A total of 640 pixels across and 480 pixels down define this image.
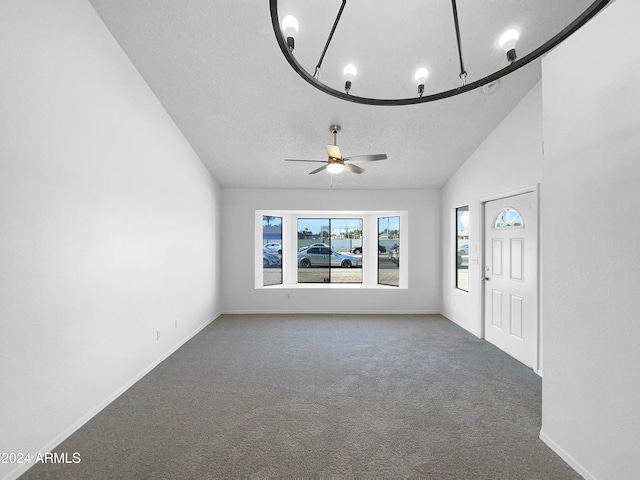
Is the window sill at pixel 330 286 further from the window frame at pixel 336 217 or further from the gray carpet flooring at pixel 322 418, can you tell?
the gray carpet flooring at pixel 322 418

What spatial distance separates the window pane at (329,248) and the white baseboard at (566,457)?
453cm

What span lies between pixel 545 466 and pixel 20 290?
352 cm

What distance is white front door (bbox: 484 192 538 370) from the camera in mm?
3402

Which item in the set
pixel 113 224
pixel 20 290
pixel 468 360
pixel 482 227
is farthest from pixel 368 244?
pixel 20 290

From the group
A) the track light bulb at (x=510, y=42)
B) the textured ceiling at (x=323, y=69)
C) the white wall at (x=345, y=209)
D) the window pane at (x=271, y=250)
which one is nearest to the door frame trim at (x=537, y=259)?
the textured ceiling at (x=323, y=69)

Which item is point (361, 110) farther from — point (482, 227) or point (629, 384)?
point (629, 384)

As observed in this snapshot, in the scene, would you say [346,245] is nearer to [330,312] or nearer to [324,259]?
[324,259]

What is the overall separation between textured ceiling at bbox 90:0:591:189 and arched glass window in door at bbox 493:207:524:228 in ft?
3.65

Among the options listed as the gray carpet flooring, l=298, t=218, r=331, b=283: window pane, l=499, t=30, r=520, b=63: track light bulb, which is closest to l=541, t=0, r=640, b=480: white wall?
the gray carpet flooring

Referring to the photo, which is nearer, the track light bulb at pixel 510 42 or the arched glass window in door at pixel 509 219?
the track light bulb at pixel 510 42

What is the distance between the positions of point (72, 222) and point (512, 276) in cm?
458

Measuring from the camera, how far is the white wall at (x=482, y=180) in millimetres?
3359

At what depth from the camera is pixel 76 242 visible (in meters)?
2.32

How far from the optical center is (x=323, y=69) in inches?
123
